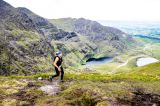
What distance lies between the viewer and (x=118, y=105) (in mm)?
28969

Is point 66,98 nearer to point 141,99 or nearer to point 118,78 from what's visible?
point 141,99

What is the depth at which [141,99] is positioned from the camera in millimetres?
32312

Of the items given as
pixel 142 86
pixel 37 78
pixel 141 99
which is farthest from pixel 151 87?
pixel 37 78

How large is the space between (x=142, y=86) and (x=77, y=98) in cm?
1195

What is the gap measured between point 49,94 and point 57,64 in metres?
4.88

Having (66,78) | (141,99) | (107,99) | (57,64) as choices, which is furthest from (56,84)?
(141,99)

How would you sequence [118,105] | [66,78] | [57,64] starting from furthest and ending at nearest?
1. [66,78]
2. [57,64]
3. [118,105]

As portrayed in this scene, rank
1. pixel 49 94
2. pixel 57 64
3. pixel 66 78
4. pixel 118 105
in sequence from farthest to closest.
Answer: pixel 66 78, pixel 57 64, pixel 49 94, pixel 118 105

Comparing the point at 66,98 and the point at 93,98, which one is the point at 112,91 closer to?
the point at 93,98

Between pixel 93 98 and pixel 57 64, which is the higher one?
pixel 57 64

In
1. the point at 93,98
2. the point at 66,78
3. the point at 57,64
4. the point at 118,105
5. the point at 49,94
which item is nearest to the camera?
the point at 118,105

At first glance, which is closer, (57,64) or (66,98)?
→ (66,98)

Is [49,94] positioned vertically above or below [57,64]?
below

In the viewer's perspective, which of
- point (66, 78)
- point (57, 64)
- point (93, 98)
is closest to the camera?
point (93, 98)
